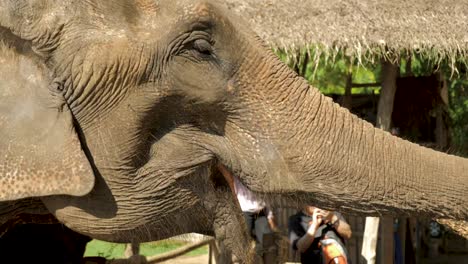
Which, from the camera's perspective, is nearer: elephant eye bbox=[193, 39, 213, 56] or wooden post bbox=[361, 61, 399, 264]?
elephant eye bbox=[193, 39, 213, 56]

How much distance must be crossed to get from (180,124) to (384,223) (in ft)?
14.9

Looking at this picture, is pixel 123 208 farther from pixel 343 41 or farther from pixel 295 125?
pixel 343 41

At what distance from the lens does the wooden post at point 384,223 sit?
5711mm

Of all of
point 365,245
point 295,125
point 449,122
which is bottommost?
point 365,245

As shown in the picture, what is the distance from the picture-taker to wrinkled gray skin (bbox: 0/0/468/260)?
1.72 metres

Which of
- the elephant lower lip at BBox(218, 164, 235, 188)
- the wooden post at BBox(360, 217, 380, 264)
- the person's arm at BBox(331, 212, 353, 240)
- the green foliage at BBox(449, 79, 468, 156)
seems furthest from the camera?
the green foliage at BBox(449, 79, 468, 156)

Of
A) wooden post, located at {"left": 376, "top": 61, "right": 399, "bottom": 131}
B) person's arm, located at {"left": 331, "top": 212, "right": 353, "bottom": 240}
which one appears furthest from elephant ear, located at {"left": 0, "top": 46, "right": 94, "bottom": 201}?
wooden post, located at {"left": 376, "top": 61, "right": 399, "bottom": 131}

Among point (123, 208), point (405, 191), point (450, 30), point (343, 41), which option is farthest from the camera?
point (450, 30)

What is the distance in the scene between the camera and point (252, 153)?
5.90ft

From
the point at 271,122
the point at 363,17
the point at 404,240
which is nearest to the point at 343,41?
the point at 363,17

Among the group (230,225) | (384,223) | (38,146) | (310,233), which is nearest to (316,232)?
(310,233)

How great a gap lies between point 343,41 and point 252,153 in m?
4.08

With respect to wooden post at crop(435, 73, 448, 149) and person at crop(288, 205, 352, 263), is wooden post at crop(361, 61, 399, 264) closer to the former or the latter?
person at crop(288, 205, 352, 263)

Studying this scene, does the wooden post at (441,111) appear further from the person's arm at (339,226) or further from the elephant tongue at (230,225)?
the elephant tongue at (230,225)
